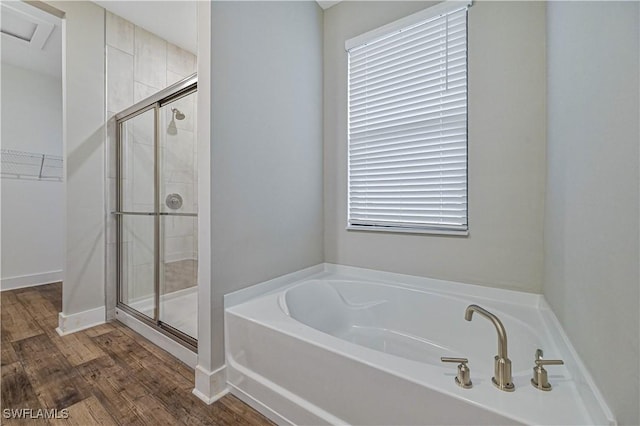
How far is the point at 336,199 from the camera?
2.28 meters

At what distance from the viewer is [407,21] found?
1.88 metres

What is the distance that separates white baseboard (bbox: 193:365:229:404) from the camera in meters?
1.42

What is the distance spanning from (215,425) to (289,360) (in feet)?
1.49

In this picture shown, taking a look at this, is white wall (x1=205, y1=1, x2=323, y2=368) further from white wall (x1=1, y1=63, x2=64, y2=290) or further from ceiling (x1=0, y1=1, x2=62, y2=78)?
white wall (x1=1, y1=63, x2=64, y2=290)

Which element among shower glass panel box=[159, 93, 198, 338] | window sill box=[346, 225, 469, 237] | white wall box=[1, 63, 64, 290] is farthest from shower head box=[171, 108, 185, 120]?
white wall box=[1, 63, 64, 290]

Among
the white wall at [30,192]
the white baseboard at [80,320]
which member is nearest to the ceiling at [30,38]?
the white wall at [30,192]

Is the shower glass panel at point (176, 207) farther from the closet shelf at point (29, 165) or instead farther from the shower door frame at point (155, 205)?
the closet shelf at point (29, 165)

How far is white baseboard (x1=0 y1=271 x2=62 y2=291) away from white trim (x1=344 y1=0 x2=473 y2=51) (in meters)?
4.31

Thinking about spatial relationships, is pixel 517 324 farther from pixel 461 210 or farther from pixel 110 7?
pixel 110 7

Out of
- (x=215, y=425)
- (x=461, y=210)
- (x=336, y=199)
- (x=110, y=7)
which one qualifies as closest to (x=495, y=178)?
(x=461, y=210)

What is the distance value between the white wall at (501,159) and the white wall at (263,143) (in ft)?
2.35

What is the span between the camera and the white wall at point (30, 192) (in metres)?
3.18

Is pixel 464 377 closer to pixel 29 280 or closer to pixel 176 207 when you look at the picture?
pixel 176 207

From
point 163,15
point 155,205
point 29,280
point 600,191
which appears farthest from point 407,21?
point 29,280
